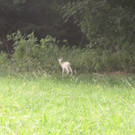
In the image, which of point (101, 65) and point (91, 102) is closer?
point (91, 102)

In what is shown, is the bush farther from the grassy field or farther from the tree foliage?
the grassy field

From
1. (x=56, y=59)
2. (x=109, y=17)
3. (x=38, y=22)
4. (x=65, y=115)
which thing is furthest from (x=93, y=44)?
(x=65, y=115)

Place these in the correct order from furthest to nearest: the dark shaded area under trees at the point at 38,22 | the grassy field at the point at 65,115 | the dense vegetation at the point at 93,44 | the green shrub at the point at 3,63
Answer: the dark shaded area under trees at the point at 38,22 < the green shrub at the point at 3,63 < the dense vegetation at the point at 93,44 < the grassy field at the point at 65,115

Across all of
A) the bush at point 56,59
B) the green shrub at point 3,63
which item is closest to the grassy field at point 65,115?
the bush at point 56,59

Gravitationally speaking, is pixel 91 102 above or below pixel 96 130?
below

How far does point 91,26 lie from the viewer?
40.0 feet

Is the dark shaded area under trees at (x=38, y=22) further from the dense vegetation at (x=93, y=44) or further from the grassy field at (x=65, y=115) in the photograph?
the grassy field at (x=65, y=115)

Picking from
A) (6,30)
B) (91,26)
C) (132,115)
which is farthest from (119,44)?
(6,30)

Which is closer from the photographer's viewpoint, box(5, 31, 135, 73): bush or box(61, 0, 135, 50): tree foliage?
box(61, 0, 135, 50): tree foliage

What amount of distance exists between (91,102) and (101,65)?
806cm

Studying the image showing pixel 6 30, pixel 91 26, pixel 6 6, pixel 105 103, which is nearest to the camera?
Answer: pixel 105 103

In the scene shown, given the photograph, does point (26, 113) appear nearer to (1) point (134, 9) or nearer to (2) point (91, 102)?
(2) point (91, 102)

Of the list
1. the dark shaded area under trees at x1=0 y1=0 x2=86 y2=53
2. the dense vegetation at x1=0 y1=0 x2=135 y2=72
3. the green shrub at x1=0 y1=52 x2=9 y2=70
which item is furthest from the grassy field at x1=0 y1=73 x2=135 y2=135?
the dark shaded area under trees at x1=0 y1=0 x2=86 y2=53

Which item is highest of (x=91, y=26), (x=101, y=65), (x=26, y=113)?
(x=26, y=113)
